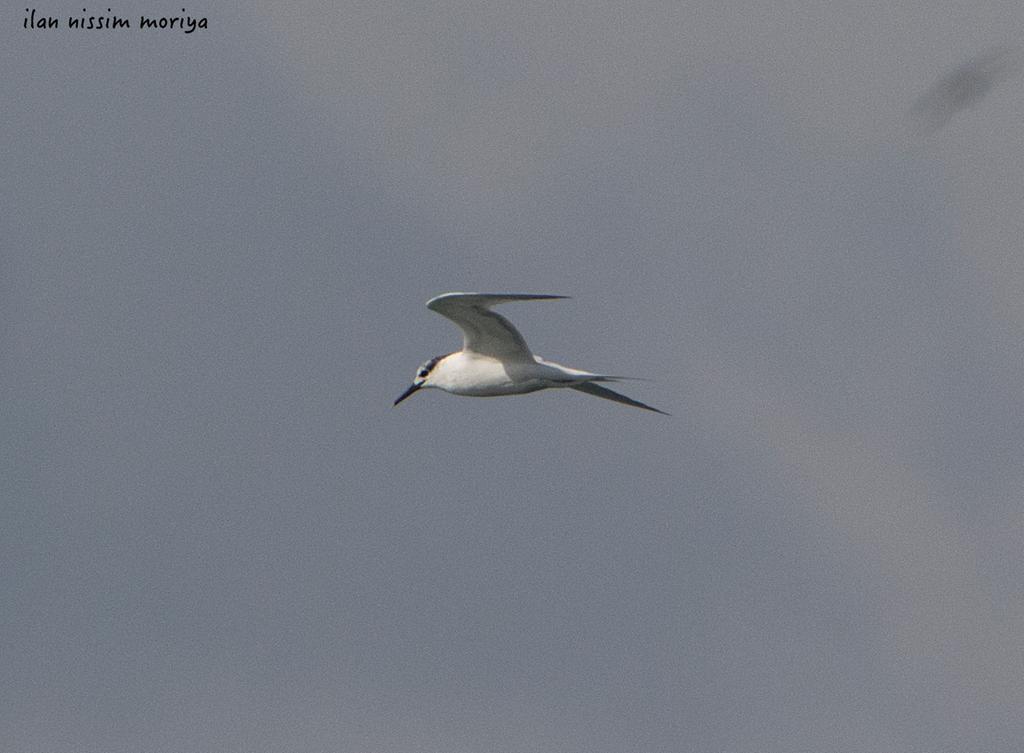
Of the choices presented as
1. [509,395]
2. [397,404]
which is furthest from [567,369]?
[397,404]

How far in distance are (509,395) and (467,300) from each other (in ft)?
11.6

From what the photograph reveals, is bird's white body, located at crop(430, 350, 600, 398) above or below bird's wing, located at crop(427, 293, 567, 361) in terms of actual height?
below

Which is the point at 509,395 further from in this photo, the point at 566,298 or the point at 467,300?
the point at 566,298

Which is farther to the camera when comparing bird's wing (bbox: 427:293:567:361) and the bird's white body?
the bird's white body

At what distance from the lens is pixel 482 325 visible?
44875 millimetres

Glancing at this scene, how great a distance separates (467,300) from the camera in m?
43.2

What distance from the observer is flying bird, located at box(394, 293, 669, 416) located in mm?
43938

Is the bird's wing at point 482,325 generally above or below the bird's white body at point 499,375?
above

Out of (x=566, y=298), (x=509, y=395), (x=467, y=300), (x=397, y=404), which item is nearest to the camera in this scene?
(x=566, y=298)

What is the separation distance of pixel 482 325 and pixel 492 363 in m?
1.36

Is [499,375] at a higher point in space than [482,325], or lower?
lower

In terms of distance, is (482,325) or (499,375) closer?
(482,325)

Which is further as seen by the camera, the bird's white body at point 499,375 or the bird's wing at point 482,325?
the bird's white body at point 499,375

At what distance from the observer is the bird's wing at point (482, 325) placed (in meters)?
43.2
